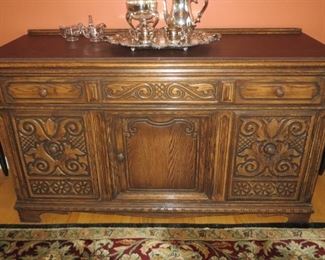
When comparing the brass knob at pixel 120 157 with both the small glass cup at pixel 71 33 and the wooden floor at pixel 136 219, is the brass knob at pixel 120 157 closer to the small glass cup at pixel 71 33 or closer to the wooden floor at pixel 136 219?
the wooden floor at pixel 136 219

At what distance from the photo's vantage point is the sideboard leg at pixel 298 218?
169cm

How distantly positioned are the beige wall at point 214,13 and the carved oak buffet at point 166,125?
0.38ft

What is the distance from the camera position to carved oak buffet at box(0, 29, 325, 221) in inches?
51.8

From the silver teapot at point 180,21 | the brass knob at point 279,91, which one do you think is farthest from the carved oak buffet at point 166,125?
the silver teapot at point 180,21

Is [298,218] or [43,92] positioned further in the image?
[298,218]

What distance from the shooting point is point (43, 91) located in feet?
4.49

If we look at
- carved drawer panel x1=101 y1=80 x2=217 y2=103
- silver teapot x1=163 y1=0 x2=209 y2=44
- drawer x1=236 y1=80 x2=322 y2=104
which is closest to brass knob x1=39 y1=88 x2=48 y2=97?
carved drawer panel x1=101 y1=80 x2=217 y2=103

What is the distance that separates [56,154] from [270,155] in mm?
1104

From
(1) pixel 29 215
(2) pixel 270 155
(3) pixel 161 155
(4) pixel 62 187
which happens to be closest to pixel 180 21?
(3) pixel 161 155

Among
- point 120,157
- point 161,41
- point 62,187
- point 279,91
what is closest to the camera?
point 279,91

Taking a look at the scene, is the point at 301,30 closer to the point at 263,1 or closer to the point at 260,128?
the point at 263,1

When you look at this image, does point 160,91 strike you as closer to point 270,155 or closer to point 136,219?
point 270,155

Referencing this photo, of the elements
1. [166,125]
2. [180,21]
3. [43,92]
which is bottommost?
[166,125]

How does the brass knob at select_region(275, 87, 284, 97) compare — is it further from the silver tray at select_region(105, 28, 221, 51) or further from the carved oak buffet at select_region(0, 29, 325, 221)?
the silver tray at select_region(105, 28, 221, 51)
